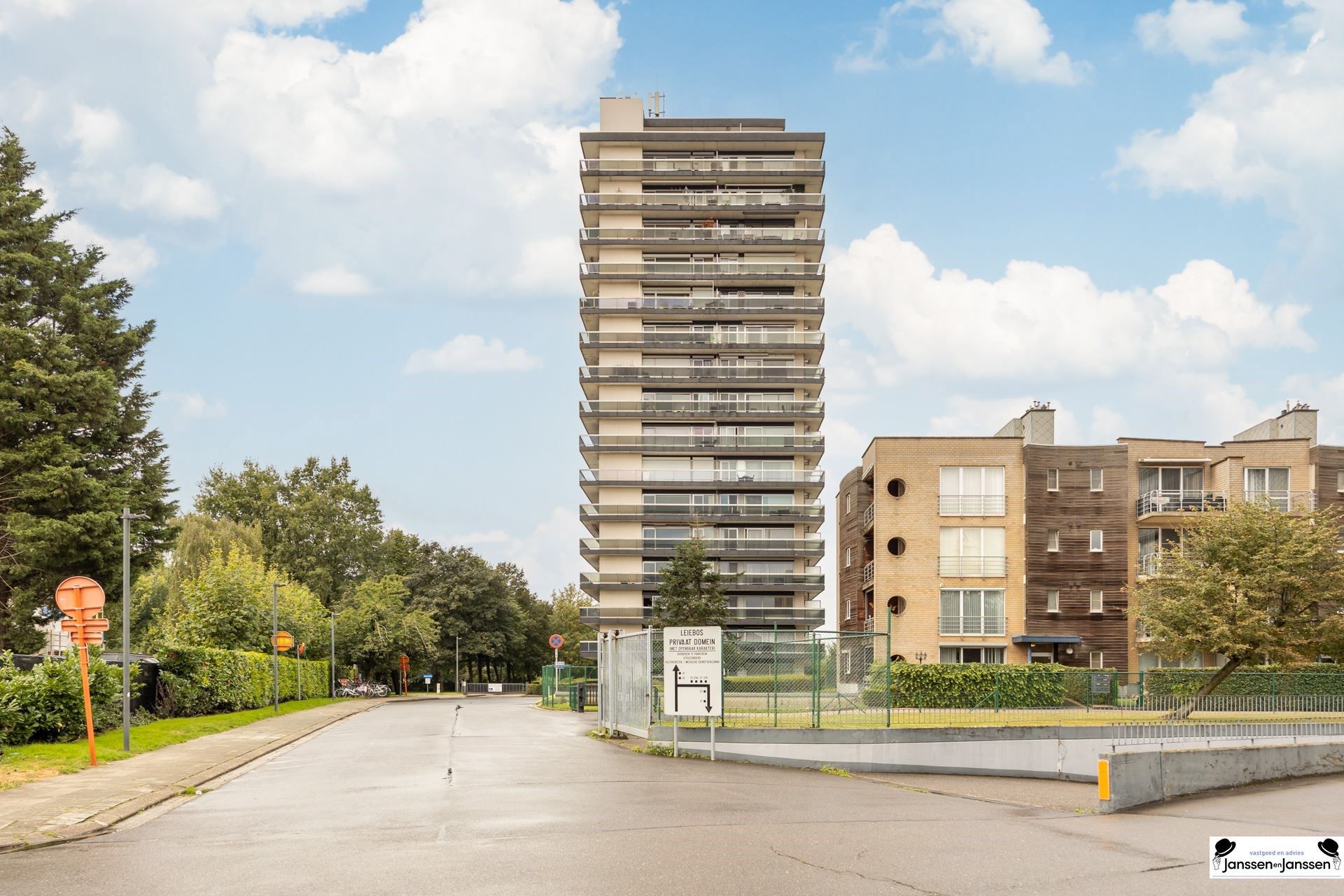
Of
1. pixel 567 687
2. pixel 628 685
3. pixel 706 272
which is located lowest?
pixel 567 687

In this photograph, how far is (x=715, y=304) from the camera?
290 ft

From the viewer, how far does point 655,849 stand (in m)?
12.2

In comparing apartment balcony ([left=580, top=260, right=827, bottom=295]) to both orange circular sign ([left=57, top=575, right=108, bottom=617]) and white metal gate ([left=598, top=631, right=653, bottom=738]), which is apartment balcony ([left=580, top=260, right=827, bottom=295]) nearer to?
white metal gate ([left=598, top=631, right=653, bottom=738])

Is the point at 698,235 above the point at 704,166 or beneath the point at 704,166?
beneath

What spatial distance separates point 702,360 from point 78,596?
2652 inches

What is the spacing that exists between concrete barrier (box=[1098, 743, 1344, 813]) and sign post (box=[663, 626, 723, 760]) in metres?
7.99

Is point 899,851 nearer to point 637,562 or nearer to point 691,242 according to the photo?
point 637,562

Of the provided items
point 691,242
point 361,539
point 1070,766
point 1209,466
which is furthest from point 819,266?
point 1070,766

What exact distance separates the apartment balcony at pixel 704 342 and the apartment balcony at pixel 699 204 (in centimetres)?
897

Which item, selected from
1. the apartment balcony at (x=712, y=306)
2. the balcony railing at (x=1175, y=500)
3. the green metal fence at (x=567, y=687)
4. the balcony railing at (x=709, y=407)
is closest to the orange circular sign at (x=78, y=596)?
the green metal fence at (x=567, y=687)

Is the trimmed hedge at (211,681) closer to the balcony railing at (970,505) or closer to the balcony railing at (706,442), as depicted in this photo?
the balcony railing at (970,505)

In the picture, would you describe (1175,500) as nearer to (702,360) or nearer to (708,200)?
(702,360)

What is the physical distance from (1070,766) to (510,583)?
10429 centimetres

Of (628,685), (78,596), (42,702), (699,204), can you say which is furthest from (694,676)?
(699,204)
